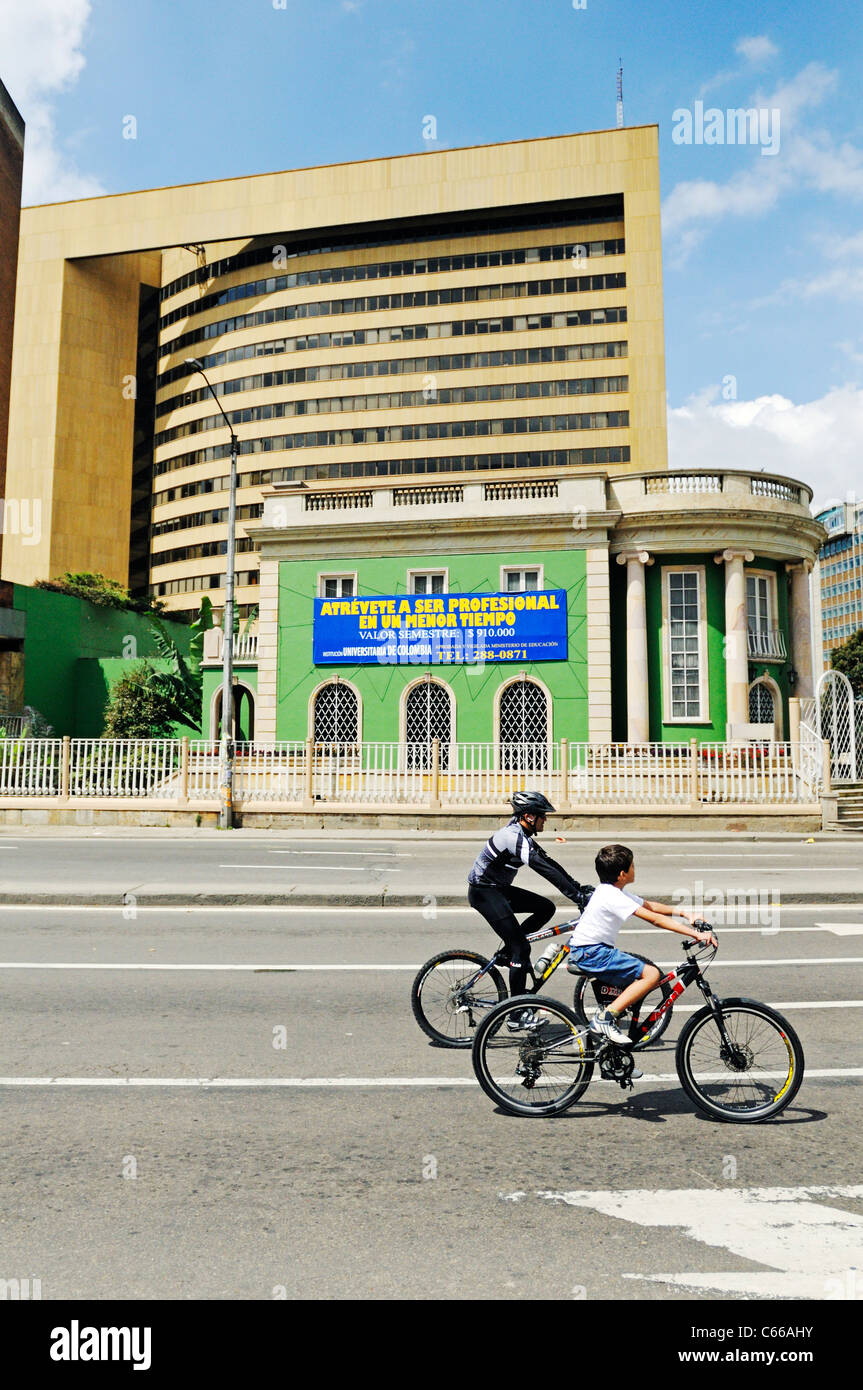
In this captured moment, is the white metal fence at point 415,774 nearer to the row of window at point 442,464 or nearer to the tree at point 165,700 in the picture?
the tree at point 165,700

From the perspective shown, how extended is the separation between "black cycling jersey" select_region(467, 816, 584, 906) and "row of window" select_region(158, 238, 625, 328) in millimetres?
66420

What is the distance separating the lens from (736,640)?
2808cm

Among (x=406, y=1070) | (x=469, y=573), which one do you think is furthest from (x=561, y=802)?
(x=406, y=1070)

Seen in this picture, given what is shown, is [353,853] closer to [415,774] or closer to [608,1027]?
[415,774]

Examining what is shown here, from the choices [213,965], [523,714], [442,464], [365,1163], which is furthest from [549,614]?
[442,464]

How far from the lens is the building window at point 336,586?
3039 centimetres

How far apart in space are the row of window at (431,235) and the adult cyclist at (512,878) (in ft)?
219

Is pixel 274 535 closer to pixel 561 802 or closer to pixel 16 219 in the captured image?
pixel 561 802

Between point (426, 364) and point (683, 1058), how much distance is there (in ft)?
216

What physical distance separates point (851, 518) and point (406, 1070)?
4960 inches

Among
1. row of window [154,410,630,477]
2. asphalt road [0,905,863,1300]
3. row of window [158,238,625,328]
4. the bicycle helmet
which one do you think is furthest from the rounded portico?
row of window [158,238,625,328]

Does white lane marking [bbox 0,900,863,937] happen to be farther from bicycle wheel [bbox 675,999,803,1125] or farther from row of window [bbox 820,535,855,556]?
row of window [bbox 820,535,855,556]
